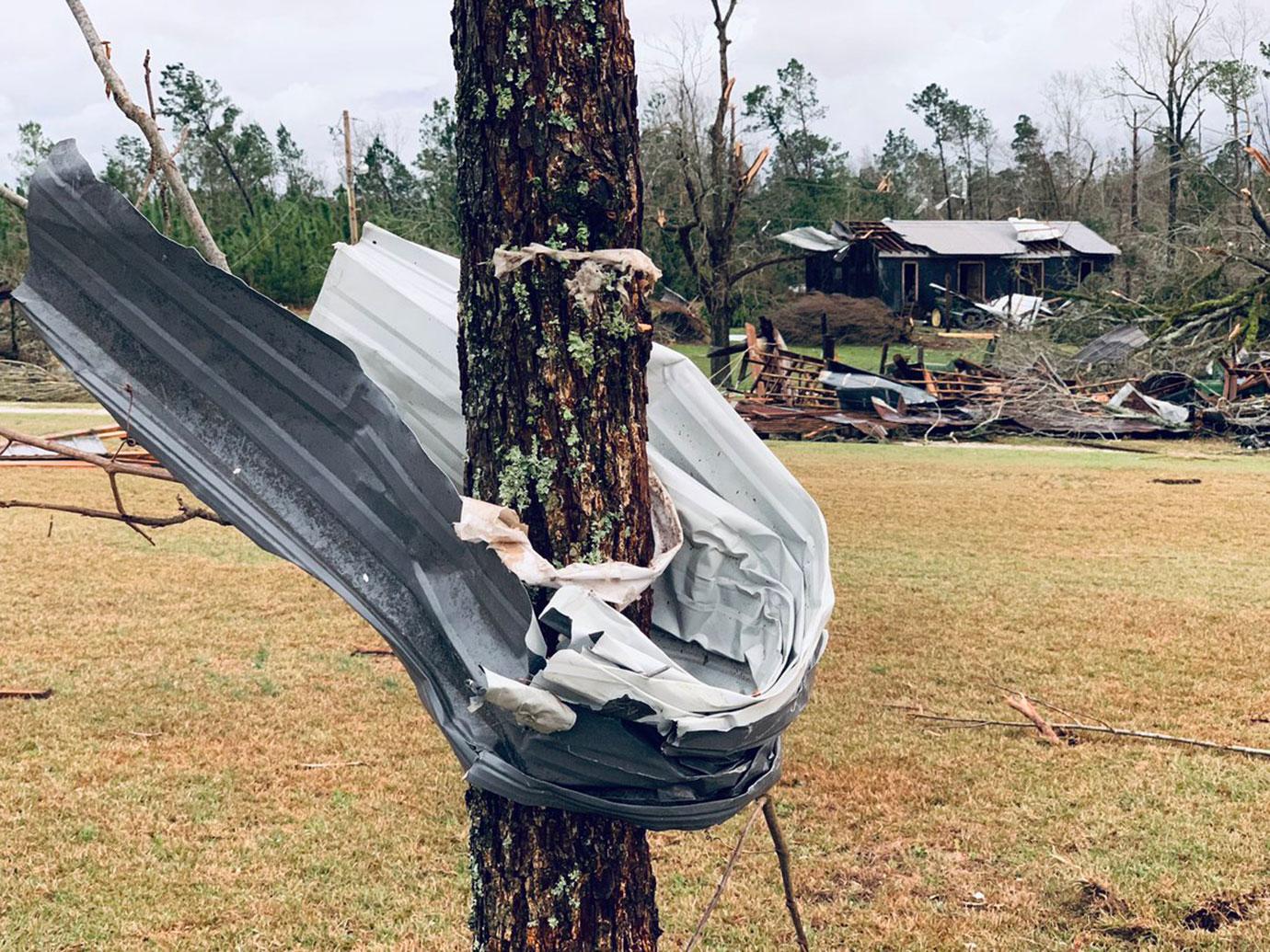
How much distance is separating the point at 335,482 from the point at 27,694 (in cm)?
407

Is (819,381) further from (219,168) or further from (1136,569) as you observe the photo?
(219,168)

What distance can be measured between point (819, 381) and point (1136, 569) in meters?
11.2

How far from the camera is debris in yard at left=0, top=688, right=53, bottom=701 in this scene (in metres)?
5.09

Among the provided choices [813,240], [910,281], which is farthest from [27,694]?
[910,281]

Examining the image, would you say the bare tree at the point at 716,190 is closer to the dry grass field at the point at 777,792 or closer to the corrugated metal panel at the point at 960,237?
the corrugated metal panel at the point at 960,237

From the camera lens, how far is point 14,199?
200 cm

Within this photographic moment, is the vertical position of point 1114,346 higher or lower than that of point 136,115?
lower

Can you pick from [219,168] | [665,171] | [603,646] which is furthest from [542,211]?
[219,168]

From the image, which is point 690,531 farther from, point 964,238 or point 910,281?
point 964,238

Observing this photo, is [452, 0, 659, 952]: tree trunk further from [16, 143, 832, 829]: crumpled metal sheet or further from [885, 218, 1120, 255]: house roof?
[885, 218, 1120, 255]: house roof

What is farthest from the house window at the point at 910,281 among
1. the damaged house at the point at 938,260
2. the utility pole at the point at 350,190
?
the utility pole at the point at 350,190

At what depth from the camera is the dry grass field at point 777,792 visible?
11.1 ft

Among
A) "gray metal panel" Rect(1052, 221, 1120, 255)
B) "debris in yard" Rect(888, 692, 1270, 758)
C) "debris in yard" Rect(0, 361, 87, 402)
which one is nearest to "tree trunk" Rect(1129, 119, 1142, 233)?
"gray metal panel" Rect(1052, 221, 1120, 255)

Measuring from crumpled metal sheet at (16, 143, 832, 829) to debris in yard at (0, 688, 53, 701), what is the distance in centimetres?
379
